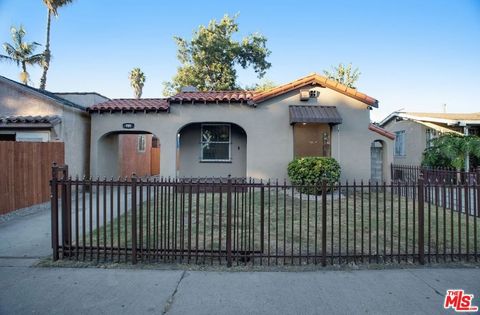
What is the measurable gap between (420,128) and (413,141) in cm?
94

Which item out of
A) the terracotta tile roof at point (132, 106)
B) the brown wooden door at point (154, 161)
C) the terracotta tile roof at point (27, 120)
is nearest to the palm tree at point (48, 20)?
the brown wooden door at point (154, 161)

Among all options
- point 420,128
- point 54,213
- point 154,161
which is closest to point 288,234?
point 54,213

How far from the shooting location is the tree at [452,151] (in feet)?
43.4

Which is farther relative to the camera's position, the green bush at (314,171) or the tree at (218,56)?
the tree at (218,56)

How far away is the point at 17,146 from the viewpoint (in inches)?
350

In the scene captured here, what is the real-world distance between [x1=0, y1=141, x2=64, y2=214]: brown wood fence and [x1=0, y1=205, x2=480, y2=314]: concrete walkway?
466 cm

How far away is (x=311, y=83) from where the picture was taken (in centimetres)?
1199

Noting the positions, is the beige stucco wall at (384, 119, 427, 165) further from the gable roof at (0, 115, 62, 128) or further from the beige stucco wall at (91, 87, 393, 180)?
the gable roof at (0, 115, 62, 128)

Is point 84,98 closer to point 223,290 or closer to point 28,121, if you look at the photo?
point 28,121

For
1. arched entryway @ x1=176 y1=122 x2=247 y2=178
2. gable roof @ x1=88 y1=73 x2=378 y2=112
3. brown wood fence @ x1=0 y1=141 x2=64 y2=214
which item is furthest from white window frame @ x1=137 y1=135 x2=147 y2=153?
brown wood fence @ x1=0 y1=141 x2=64 y2=214

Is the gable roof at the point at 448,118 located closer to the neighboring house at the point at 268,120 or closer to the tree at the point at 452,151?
the tree at the point at 452,151

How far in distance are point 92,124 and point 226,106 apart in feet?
17.9

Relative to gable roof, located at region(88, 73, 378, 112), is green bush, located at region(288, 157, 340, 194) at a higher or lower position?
lower

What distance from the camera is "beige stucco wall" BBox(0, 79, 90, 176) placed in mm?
11289
